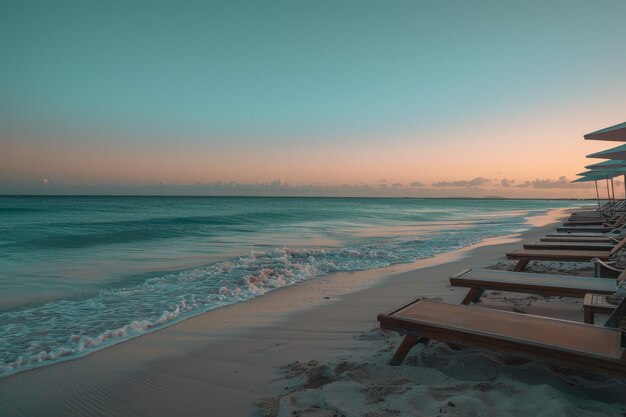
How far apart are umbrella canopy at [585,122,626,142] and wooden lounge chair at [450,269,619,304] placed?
181cm

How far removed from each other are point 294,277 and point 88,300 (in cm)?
379

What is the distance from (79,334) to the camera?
4.73 meters

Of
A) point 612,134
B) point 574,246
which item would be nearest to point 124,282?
point 612,134

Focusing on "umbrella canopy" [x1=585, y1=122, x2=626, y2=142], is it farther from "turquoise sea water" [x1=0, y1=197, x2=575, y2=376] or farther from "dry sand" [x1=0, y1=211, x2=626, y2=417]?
A: "turquoise sea water" [x1=0, y1=197, x2=575, y2=376]

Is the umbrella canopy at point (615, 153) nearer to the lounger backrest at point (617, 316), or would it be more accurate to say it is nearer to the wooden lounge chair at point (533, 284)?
the wooden lounge chair at point (533, 284)

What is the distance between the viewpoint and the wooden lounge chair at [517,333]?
104 inches

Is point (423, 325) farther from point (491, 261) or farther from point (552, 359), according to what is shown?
point (491, 261)

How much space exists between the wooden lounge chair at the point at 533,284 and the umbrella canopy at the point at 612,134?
5.94 ft

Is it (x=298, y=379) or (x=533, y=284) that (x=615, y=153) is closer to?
(x=533, y=284)

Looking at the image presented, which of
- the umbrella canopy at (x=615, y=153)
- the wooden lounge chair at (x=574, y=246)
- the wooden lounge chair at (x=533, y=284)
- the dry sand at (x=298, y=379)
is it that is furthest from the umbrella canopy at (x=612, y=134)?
the wooden lounge chair at (x=574, y=246)

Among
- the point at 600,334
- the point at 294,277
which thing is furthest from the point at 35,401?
the point at 294,277

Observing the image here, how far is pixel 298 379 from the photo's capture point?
3.32 m

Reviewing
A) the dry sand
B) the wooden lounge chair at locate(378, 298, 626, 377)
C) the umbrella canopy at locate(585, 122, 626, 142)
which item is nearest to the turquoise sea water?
the dry sand

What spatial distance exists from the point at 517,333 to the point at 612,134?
3.43 m
